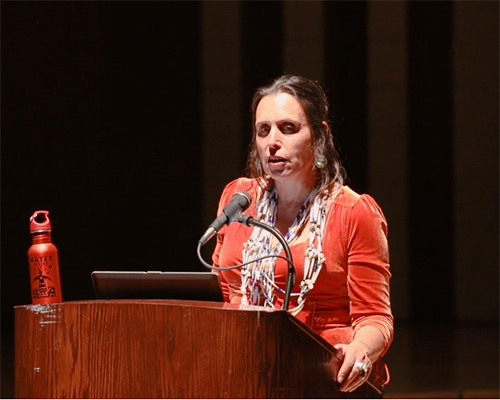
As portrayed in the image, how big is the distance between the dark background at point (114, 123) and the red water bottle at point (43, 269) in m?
3.27

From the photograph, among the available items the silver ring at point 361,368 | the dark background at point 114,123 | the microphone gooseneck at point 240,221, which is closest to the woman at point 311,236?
the silver ring at point 361,368

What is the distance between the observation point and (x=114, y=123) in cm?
496

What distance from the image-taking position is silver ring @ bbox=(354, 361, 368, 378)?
1681mm

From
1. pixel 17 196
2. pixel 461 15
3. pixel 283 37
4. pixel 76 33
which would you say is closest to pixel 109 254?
pixel 17 196

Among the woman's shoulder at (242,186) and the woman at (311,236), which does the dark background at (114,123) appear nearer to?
the woman's shoulder at (242,186)

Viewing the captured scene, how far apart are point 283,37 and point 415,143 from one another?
1081 mm

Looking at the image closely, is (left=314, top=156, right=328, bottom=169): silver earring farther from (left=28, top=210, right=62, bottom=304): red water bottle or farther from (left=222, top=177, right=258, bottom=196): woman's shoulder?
(left=28, top=210, right=62, bottom=304): red water bottle

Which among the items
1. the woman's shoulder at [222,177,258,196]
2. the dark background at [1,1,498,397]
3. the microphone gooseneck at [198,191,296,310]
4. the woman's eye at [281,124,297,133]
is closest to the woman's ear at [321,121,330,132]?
the woman's eye at [281,124,297,133]

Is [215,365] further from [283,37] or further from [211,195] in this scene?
[283,37]

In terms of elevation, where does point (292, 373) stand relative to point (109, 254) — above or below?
above

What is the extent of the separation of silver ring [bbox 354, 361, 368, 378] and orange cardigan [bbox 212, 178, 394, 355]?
276mm

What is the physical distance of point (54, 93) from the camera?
490cm

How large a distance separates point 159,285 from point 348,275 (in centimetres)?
61

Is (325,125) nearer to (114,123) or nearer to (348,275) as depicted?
(348,275)
